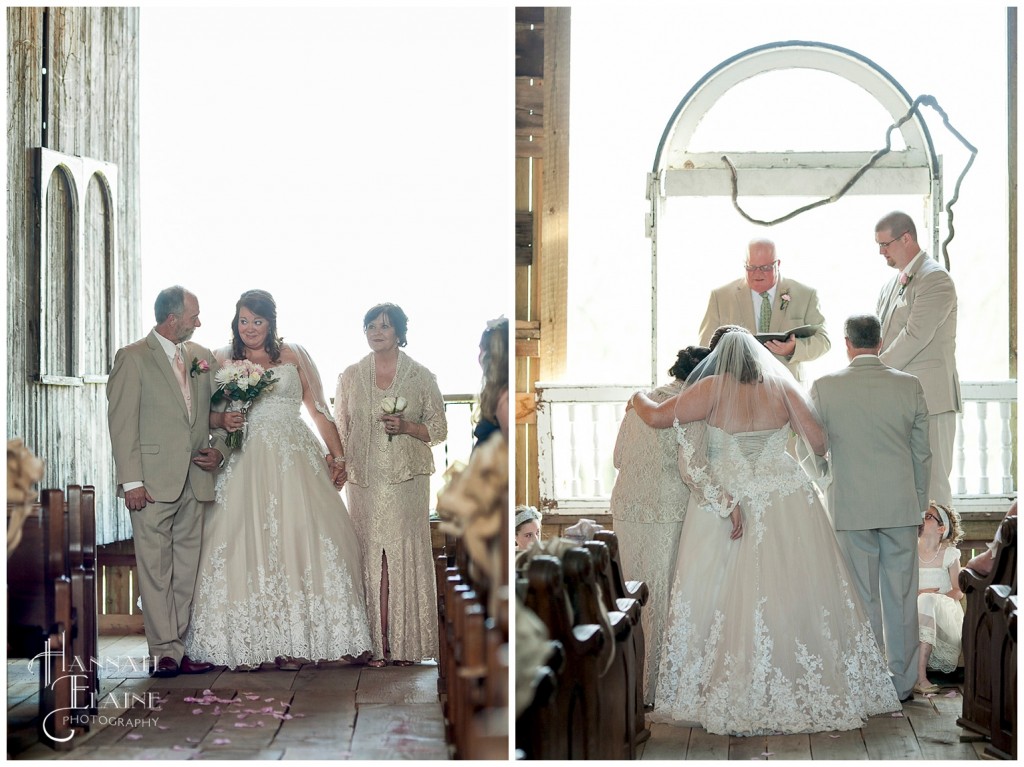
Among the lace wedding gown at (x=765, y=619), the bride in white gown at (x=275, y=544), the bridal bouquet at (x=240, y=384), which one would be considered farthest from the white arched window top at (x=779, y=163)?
the bridal bouquet at (x=240, y=384)

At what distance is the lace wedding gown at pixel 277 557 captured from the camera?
474 centimetres

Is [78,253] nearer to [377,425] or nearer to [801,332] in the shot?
[377,425]

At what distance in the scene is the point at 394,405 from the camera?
16.1 feet

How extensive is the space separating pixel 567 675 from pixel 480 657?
29cm

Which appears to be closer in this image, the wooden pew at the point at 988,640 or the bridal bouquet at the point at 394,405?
the wooden pew at the point at 988,640

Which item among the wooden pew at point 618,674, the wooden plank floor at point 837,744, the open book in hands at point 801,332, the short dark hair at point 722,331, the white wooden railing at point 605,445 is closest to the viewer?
the wooden pew at point 618,674

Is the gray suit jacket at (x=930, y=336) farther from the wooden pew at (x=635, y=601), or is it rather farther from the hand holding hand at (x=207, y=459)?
the hand holding hand at (x=207, y=459)

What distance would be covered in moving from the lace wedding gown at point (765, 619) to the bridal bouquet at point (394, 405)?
1.20 m

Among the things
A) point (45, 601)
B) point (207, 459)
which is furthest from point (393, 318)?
point (45, 601)

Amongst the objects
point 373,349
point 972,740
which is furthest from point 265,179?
point 972,740

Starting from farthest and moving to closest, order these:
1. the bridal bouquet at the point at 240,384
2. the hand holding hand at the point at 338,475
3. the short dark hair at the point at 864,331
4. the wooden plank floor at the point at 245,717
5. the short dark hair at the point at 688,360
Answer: the hand holding hand at the point at 338,475, the bridal bouquet at the point at 240,384, the short dark hair at the point at 864,331, the short dark hair at the point at 688,360, the wooden plank floor at the point at 245,717

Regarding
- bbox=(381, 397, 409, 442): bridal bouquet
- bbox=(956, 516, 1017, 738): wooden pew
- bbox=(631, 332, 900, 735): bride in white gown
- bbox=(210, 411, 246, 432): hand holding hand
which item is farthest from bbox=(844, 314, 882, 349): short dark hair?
bbox=(210, 411, 246, 432): hand holding hand

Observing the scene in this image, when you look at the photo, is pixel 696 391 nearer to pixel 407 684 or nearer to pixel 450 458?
pixel 450 458

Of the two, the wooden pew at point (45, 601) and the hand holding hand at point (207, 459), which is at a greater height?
the hand holding hand at point (207, 459)
